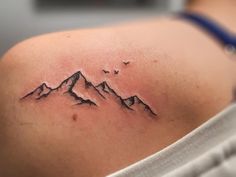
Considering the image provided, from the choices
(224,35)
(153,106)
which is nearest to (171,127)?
(153,106)

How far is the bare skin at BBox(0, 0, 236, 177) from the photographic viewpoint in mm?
539

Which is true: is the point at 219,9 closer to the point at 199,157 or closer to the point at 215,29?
the point at 215,29

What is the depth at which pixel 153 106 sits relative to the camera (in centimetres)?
58

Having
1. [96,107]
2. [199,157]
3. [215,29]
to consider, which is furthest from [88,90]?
[215,29]

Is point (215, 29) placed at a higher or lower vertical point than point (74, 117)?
higher

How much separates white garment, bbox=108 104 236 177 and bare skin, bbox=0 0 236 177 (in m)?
0.01

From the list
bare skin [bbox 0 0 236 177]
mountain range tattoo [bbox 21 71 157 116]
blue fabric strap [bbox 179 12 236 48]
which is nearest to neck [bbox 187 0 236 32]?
blue fabric strap [bbox 179 12 236 48]

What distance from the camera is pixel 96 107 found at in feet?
1.82

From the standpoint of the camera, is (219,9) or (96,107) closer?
(96,107)

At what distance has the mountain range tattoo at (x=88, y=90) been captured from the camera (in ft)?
1.81

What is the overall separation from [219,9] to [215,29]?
105 millimetres

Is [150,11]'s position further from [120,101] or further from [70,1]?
[120,101]

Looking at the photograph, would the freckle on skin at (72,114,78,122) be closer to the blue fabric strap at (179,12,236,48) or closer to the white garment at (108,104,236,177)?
the white garment at (108,104,236,177)

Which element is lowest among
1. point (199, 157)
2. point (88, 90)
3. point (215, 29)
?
point (199, 157)
